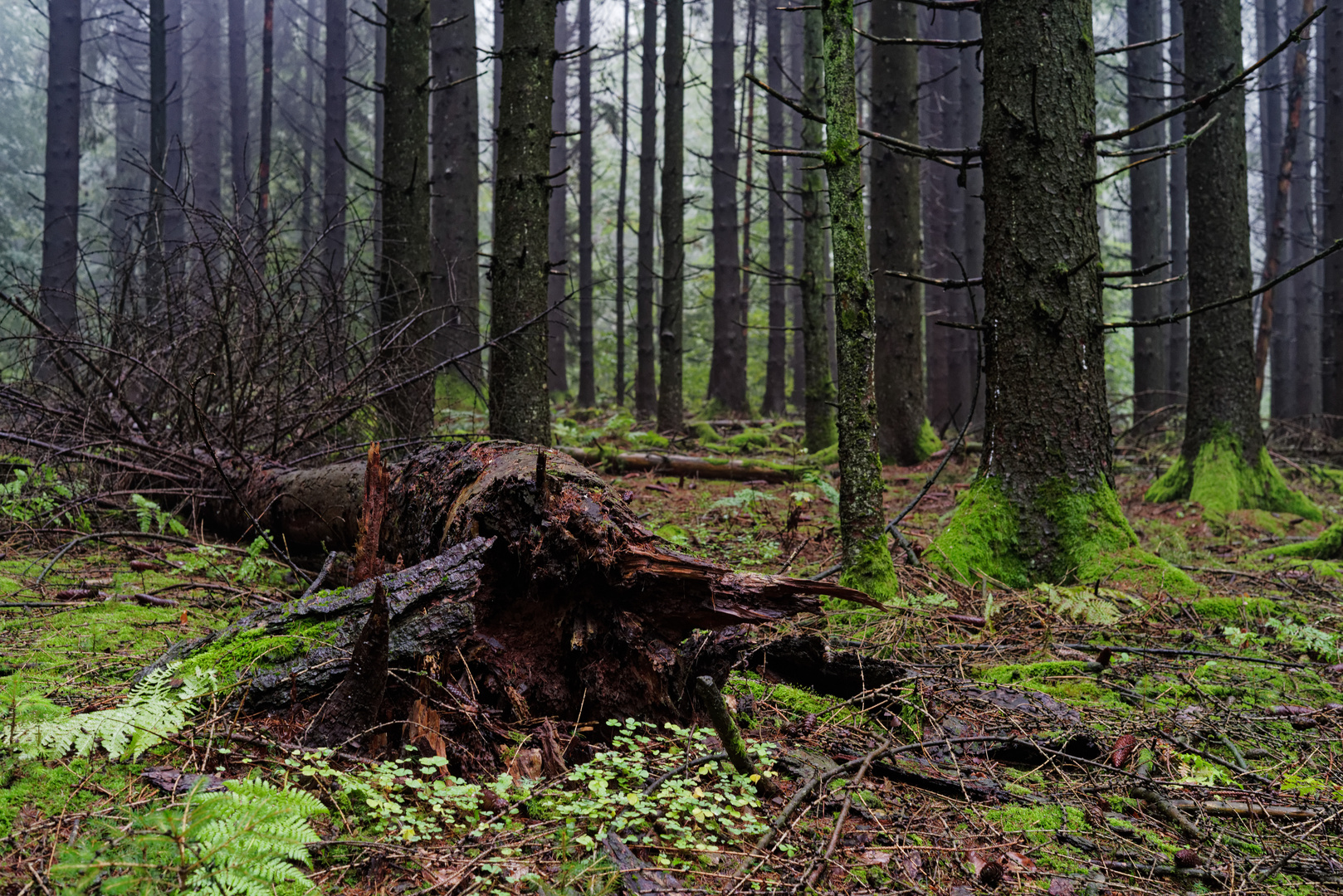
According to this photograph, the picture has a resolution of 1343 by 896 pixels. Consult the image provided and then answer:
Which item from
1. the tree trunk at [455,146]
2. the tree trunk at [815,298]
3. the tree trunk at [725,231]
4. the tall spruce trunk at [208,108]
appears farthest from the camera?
the tall spruce trunk at [208,108]

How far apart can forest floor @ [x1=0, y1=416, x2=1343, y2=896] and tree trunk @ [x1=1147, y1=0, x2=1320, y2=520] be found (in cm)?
410

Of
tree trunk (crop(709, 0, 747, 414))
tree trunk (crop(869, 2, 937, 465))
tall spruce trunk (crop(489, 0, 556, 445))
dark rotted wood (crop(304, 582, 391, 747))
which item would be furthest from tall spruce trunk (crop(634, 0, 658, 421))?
dark rotted wood (crop(304, 582, 391, 747))

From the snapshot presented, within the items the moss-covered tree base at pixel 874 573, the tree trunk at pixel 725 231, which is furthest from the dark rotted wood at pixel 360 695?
the tree trunk at pixel 725 231

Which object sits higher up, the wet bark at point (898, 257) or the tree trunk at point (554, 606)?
the wet bark at point (898, 257)

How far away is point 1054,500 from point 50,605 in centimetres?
528

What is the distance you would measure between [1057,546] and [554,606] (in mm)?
3420

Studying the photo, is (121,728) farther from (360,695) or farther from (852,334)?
(852,334)

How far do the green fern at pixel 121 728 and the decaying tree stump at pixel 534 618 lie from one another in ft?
0.70

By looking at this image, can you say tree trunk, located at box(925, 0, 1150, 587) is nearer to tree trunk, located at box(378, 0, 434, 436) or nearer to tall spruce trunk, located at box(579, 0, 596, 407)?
tree trunk, located at box(378, 0, 434, 436)

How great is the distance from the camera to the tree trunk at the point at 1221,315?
314 inches

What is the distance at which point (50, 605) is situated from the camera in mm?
3729

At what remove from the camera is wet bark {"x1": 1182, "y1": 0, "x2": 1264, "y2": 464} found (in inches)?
318

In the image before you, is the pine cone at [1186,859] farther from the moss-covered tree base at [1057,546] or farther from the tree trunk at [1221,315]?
the tree trunk at [1221,315]

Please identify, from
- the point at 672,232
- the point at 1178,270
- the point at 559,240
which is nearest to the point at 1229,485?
the point at 672,232
